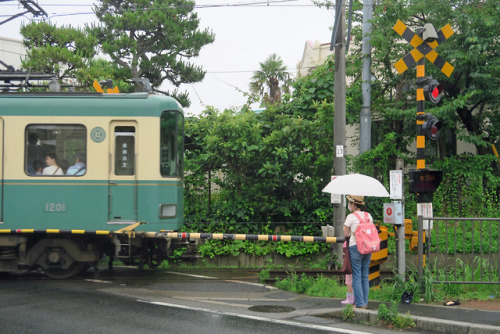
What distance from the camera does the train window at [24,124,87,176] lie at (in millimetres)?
10180

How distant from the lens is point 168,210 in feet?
33.6

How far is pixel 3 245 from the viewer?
401 inches

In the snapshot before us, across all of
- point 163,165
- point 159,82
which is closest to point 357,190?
point 163,165

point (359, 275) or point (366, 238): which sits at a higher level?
point (366, 238)

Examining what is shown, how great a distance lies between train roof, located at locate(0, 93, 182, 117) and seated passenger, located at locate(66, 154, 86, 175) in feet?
2.61

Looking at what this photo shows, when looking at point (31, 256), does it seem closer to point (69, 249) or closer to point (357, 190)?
point (69, 249)

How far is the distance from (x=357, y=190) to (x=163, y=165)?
3948mm

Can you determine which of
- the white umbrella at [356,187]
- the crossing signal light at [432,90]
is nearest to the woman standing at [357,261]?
the white umbrella at [356,187]

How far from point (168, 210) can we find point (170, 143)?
1251 millimetres

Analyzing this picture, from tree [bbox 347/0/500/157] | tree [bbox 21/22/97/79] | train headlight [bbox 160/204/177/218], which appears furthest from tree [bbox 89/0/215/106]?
train headlight [bbox 160/204/177/218]

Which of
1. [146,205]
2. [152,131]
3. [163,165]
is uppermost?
[152,131]

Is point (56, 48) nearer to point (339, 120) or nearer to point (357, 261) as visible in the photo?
point (339, 120)

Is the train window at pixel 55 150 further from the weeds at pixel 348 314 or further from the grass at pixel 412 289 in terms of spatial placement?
the weeds at pixel 348 314

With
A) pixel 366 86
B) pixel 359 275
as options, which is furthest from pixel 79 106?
pixel 366 86
